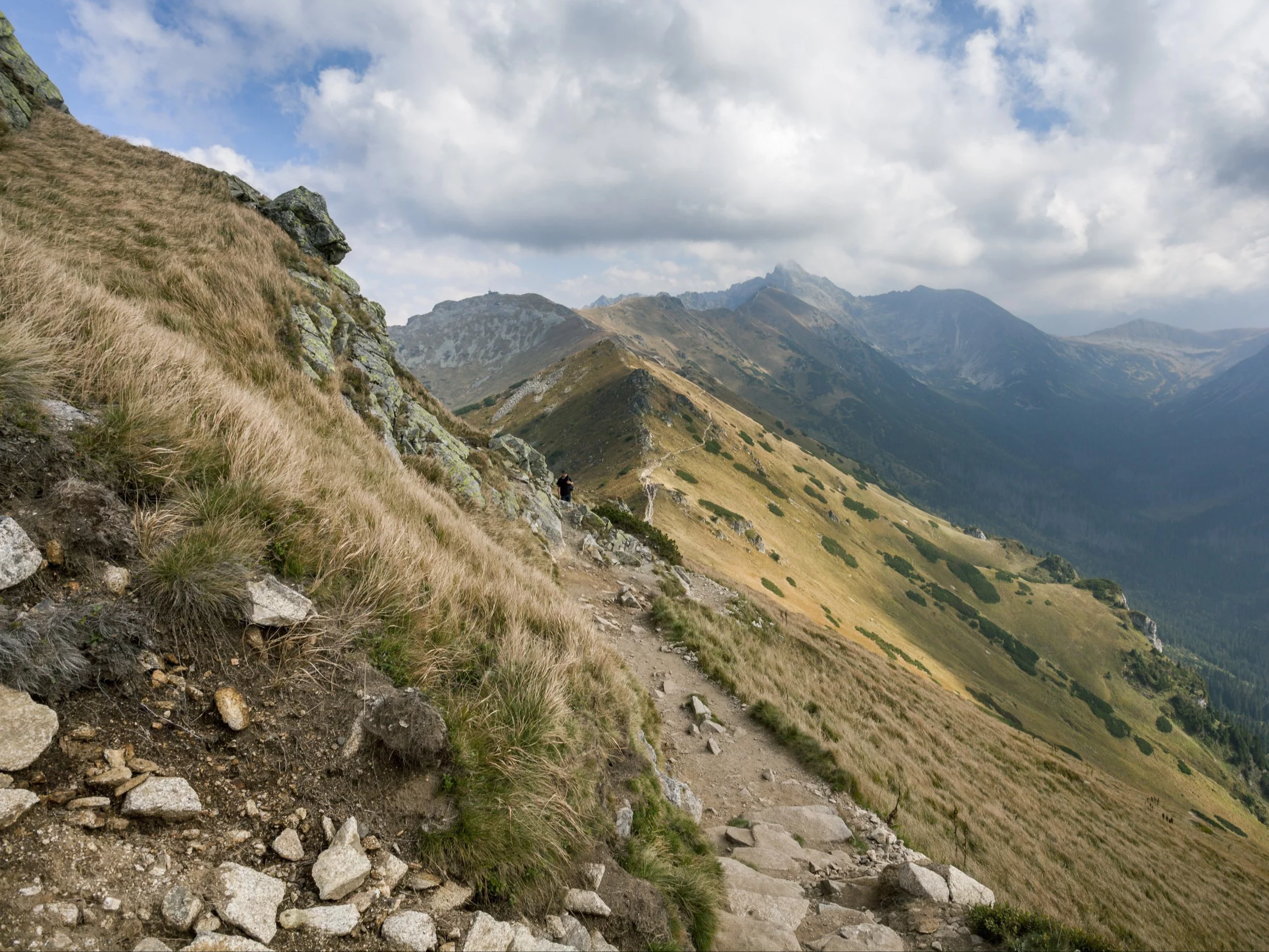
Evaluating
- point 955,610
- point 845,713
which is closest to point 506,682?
point 845,713

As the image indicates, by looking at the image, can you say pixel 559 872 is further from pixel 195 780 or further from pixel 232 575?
pixel 232 575

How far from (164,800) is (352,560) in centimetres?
263

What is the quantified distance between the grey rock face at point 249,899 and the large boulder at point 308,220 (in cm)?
3016

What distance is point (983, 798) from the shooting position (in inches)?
727

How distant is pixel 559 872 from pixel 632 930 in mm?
892

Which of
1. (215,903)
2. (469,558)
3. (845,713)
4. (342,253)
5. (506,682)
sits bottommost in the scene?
(845,713)

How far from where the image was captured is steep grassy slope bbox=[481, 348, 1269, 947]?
16.2 metres

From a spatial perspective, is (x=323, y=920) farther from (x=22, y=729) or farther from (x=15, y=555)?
(x=15, y=555)

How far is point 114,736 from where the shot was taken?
349 cm

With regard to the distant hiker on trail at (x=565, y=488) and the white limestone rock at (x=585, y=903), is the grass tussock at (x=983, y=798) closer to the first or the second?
the white limestone rock at (x=585, y=903)

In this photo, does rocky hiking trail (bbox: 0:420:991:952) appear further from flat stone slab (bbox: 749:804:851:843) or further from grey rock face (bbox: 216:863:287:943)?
flat stone slab (bbox: 749:804:851:843)

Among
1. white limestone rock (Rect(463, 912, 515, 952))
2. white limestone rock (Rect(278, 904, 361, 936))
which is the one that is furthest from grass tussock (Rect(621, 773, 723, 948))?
white limestone rock (Rect(278, 904, 361, 936))

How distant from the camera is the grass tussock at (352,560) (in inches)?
178

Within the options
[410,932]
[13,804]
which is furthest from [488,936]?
[13,804]
